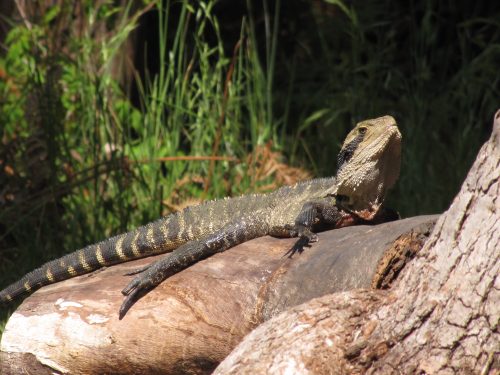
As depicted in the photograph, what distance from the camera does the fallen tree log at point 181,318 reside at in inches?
143

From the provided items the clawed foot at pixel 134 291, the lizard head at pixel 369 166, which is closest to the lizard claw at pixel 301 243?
the lizard head at pixel 369 166

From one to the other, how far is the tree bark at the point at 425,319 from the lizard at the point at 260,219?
89 centimetres

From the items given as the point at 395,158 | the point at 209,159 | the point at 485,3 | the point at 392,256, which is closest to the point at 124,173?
the point at 209,159

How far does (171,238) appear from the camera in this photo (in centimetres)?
460

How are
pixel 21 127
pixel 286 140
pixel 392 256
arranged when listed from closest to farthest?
1. pixel 392 256
2. pixel 21 127
3. pixel 286 140

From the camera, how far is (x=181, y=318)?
3.70m

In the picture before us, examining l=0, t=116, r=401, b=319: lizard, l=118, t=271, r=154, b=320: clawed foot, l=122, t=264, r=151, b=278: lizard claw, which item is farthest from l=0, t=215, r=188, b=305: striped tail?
l=118, t=271, r=154, b=320: clawed foot

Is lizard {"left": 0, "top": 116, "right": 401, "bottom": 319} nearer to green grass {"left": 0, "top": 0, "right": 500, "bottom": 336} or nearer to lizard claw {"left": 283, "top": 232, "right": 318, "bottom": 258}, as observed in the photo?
lizard claw {"left": 283, "top": 232, "right": 318, "bottom": 258}

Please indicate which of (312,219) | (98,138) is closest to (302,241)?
(312,219)

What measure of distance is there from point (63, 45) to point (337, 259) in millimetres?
3631

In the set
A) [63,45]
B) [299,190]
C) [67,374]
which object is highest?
[63,45]

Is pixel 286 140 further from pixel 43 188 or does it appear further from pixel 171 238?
pixel 171 238

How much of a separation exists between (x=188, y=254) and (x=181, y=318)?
1.65 feet

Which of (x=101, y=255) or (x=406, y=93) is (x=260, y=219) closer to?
(x=101, y=255)
